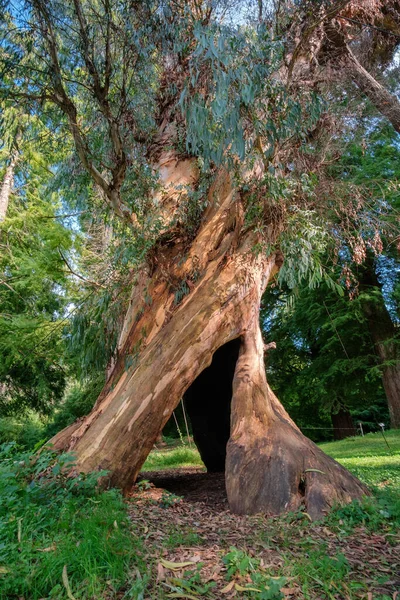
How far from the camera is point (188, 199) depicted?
6.25 m

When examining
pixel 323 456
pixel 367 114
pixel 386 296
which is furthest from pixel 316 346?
pixel 323 456

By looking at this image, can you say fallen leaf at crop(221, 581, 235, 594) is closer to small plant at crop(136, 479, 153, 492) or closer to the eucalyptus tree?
small plant at crop(136, 479, 153, 492)

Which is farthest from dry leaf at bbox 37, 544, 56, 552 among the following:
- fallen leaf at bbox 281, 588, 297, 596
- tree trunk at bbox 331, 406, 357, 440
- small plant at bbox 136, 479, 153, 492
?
tree trunk at bbox 331, 406, 357, 440

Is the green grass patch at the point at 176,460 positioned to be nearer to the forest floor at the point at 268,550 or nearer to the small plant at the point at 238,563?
the forest floor at the point at 268,550

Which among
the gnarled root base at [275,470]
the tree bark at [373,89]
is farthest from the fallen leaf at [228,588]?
the tree bark at [373,89]

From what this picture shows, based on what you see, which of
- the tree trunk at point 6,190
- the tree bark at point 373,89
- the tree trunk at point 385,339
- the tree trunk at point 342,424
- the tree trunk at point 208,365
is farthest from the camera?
the tree trunk at point 342,424

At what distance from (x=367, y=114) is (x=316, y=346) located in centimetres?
826

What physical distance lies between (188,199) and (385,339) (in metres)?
7.93

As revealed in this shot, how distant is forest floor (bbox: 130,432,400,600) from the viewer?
95.3 inches

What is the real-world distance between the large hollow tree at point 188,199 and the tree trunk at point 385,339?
603cm

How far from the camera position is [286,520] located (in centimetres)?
371

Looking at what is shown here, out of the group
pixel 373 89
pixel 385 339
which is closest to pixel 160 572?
pixel 373 89

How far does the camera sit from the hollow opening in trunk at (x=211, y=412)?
728cm

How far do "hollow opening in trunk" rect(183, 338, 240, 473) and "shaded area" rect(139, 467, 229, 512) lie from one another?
39 centimetres
